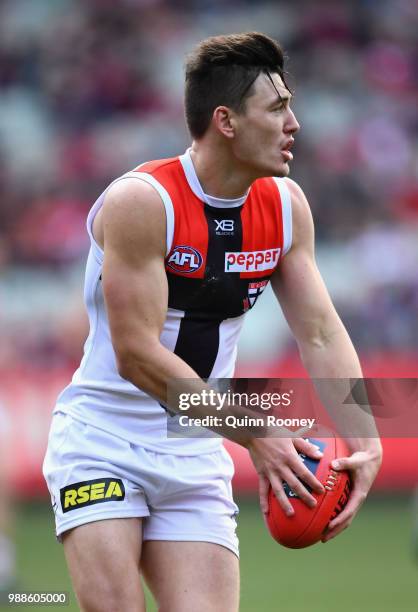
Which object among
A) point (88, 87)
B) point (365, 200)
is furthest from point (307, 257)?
point (88, 87)

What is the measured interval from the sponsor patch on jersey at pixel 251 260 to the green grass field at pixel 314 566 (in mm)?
3164

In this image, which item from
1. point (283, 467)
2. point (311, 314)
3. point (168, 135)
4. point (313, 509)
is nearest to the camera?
point (283, 467)

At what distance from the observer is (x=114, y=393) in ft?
14.7

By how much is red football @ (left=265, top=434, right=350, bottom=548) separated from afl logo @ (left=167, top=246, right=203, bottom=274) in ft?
2.51

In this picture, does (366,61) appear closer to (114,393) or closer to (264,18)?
(264,18)

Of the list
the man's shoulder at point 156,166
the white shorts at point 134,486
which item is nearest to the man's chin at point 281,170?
the man's shoulder at point 156,166

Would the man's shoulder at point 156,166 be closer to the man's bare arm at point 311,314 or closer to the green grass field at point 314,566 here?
the man's bare arm at point 311,314

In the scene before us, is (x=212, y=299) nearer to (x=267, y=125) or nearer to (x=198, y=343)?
(x=198, y=343)

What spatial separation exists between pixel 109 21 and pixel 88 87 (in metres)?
1.20

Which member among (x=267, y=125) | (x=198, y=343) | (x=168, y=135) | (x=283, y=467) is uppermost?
(x=168, y=135)

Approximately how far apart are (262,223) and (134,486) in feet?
3.55

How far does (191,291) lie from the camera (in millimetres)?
4410

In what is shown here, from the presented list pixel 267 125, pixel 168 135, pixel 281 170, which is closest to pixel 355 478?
pixel 281 170

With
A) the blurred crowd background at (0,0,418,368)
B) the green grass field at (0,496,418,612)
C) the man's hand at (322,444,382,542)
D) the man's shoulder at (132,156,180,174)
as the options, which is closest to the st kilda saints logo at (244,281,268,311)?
the man's shoulder at (132,156,180,174)
